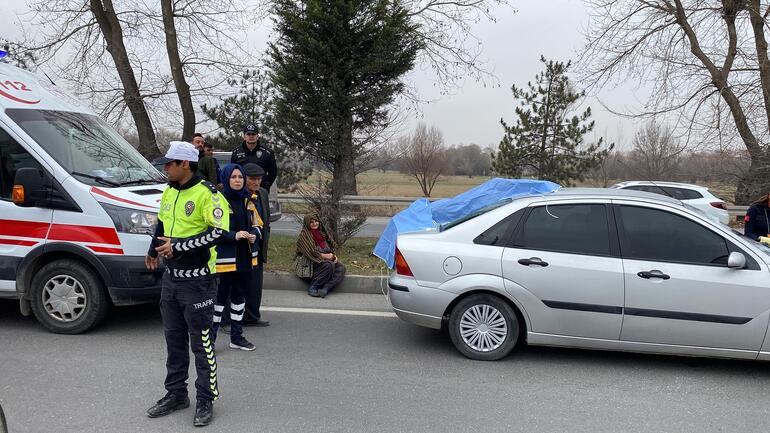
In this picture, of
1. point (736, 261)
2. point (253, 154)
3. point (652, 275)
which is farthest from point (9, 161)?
point (736, 261)

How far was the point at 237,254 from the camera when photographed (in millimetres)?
5293

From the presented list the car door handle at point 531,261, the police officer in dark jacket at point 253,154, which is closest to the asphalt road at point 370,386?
the car door handle at point 531,261

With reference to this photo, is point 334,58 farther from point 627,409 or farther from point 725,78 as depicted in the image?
point 725,78

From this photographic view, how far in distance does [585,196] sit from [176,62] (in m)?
10.5

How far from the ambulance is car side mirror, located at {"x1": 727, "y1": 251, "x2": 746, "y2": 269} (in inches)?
193

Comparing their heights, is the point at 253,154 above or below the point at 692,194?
above

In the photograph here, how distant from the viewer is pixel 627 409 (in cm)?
403

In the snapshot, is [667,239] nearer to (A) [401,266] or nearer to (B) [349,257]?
(A) [401,266]

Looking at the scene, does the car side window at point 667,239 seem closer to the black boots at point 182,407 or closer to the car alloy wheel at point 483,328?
the car alloy wheel at point 483,328

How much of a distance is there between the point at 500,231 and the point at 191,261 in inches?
103

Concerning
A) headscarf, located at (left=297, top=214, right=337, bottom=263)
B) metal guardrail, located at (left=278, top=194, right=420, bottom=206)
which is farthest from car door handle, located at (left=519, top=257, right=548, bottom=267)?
metal guardrail, located at (left=278, top=194, right=420, bottom=206)

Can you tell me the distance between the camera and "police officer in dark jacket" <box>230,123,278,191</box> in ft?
23.7

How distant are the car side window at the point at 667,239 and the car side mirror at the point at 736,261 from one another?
3.9 inches

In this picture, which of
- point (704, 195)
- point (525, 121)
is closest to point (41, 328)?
point (704, 195)
